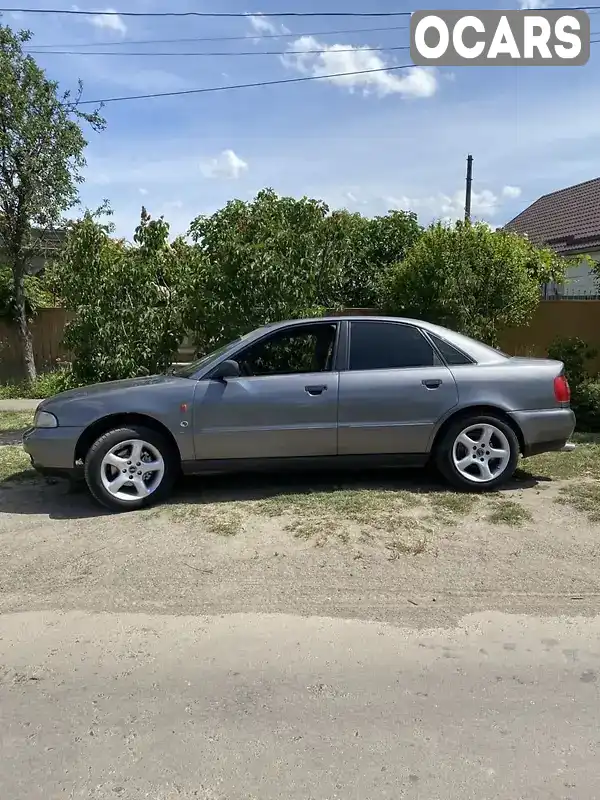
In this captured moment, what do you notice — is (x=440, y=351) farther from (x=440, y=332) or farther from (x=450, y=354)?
(x=440, y=332)

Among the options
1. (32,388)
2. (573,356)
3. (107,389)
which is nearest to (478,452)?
(107,389)

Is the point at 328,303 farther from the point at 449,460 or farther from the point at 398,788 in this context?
the point at 398,788

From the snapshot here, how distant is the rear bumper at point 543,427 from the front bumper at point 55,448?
3715 millimetres

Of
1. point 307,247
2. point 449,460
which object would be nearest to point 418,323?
point 449,460

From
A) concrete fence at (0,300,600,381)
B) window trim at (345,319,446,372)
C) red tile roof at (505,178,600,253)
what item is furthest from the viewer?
red tile roof at (505,178,600,253)

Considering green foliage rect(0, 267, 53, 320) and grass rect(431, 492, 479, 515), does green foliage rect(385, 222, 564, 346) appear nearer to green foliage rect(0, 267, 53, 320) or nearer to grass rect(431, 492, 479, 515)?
grass rect(431, 492, 479, 515)

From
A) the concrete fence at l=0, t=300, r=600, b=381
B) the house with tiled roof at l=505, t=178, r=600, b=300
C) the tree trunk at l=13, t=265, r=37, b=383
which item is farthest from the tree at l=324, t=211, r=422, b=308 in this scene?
the tree trunk at l=13, t=265, r=37, b=383

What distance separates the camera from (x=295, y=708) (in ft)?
9.23

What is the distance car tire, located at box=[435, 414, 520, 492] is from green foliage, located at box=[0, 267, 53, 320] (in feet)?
31.6

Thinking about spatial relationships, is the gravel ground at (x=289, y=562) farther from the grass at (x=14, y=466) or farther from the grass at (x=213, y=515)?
the grass at (x=14, y=466)

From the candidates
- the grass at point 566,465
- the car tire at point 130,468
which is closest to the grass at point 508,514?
the grass at point 566,465

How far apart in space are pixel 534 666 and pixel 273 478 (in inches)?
133

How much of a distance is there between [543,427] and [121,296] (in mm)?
5317

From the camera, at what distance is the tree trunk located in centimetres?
1170
